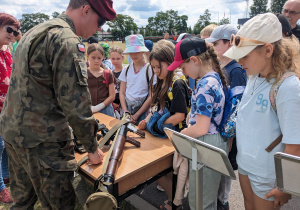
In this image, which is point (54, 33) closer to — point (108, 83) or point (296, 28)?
point (108, 83)

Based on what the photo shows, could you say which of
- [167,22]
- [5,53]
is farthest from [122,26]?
[5,53]

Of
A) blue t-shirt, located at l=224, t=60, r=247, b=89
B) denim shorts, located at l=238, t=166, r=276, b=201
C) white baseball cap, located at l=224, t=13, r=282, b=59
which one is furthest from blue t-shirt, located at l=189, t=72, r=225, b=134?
blue t-shirt, located at l=224, t=60, r=247, b=89

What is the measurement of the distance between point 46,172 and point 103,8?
124 centimetres

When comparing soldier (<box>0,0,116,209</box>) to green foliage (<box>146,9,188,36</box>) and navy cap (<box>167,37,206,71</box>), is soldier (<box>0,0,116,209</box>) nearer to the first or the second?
→ navy cap (<box>167,37,206,71</box>)

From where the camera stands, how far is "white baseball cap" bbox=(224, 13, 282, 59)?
1323mm

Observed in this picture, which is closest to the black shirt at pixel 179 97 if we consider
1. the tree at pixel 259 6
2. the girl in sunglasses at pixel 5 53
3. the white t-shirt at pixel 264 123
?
the white t-shirt at pixel 264 123

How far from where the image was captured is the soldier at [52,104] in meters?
1.38

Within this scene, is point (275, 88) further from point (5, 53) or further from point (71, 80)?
point (5, 53)

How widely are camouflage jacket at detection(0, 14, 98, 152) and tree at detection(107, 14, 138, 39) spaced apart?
287 feet

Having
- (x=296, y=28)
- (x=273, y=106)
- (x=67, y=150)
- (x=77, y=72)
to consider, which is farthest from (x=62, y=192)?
(x=296, y=28)

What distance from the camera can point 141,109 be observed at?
2.83m

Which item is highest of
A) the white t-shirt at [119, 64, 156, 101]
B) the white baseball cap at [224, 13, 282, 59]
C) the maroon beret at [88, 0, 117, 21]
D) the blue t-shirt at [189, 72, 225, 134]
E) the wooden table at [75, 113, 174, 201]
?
the maroon beret at [88, 0, 117, 21]

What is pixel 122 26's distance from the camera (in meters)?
88.4

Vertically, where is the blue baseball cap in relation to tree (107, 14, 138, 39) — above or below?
below
